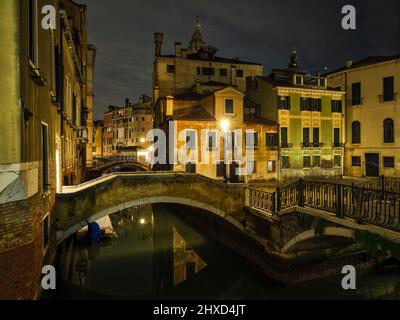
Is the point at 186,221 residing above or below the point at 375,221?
below

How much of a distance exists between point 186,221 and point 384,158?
773 inches

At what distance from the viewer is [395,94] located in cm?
2550

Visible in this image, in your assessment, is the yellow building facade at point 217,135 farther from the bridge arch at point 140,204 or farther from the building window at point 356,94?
the building window at point 356,94

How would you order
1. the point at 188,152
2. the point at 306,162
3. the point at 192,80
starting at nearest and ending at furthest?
the point at 188,152
the point at 306,162
the point at 192,80

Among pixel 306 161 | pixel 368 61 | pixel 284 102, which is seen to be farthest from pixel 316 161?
pixel 368 61

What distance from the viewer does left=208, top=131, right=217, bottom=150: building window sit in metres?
24.5

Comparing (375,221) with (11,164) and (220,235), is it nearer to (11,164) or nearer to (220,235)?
(11,164)

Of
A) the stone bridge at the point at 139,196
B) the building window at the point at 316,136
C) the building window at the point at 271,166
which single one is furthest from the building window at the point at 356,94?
the stone bridge at the point at 139,196

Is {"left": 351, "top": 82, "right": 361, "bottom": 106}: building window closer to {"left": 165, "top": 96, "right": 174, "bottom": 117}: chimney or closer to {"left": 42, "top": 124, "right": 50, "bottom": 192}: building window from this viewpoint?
{"left": 165, "top": 96, "right": 174, "bottom": 117}: chimney

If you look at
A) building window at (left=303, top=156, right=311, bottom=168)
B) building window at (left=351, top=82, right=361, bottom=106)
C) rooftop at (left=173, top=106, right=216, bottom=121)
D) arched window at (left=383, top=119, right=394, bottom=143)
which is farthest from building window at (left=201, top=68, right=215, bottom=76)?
arched window at (left=383, top=119, right=394, bottom=143)

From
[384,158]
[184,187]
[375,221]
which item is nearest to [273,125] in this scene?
[384,158]

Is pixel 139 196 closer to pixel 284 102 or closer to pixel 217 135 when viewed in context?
pixel 217 135

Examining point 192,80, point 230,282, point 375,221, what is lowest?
point 230,282

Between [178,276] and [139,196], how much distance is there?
4.65 meters
